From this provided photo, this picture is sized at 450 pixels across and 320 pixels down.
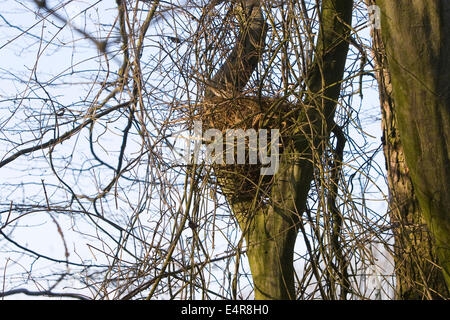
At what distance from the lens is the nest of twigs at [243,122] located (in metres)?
1.85

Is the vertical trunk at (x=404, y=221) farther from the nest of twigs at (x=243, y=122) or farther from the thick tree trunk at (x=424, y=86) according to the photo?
the nest of twigs at (x=243, y=122)

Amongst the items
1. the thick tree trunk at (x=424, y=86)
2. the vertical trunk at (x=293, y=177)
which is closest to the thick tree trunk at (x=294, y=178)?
the vertical trunk at (x=293, y=177)

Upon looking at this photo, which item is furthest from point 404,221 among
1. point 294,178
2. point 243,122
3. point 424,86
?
point 243,122

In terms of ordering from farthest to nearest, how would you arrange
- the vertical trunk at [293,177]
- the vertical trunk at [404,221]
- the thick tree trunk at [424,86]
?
the vertical trunk at [404,221] < the vertical trunk at [293,177] < the thick tree trunk at [424,86]

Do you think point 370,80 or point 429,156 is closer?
point 429,156

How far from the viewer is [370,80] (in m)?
2.38

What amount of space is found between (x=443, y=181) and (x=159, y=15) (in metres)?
1.30

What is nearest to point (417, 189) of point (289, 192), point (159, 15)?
point (289, 192)

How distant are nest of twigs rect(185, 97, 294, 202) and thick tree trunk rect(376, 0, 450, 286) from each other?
424 millimetres

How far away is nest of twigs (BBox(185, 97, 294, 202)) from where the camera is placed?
185 cm

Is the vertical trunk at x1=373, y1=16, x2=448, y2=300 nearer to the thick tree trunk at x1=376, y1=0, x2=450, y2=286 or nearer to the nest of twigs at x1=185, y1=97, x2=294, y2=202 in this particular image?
the thick tree trunk at x1=376, y1=0, x2=450, y2=286

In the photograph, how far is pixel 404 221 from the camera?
7.41 feet

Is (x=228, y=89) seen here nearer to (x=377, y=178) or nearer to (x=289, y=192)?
(x=289, y=192)

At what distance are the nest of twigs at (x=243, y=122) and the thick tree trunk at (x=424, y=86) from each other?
0.42 m
